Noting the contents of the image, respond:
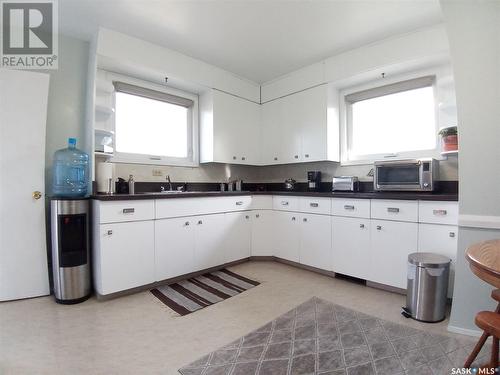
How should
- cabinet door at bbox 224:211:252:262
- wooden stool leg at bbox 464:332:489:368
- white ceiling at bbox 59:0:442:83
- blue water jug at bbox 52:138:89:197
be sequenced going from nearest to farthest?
wooden stool leg at bbox 464:332:489:368, white ceiling at bbox 59:0:442:83, blue water jug at bbox 52:138:89:197, cabinet door at bbox 224:211:252:262

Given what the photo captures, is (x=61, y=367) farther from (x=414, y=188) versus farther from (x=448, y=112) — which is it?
(x=448, y=112)

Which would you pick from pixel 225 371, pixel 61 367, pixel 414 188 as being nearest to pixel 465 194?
pixel 414 188

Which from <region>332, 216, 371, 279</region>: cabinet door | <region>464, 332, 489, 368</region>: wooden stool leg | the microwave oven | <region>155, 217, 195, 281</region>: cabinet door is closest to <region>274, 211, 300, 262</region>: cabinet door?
<region>332, 216, 371, 279</region>: cabinet door

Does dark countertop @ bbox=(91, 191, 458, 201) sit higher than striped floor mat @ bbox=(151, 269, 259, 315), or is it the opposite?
dark countertop @ bbox=(91, 191, 458, 201)

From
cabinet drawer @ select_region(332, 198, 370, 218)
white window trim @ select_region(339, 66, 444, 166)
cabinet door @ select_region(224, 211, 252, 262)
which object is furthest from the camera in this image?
cabinet door @ select_region(224, 211, 252, 262)

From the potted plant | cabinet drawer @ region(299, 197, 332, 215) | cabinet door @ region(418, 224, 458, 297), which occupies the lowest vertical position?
cabinet door @ region(418, 224, 458, 297)

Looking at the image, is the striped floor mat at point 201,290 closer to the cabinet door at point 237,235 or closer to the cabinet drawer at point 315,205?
the cabinet door at point 237,235

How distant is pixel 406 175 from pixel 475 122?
2.87 ft

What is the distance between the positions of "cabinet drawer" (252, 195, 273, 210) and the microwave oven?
1346 millimetres

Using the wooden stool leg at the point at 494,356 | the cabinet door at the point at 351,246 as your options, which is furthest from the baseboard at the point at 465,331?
the cabinet door at the point at 351,246

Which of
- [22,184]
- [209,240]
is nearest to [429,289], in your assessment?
[209,240]

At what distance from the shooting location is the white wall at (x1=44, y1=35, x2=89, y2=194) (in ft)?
8.39

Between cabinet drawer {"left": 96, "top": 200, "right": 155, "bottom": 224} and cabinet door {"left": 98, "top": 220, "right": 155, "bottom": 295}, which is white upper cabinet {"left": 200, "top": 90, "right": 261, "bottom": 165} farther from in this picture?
cabinet door {"left": 98, "top": 220, "right": 155, "bottom": 295}

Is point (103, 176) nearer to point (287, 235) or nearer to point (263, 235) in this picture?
point (263, 235)
